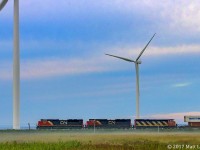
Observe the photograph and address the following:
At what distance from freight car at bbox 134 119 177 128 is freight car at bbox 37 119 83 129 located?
17.3 metres

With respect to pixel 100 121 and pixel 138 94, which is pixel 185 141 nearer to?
pixel 138 94

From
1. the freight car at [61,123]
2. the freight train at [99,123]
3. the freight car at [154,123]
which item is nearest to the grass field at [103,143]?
the freight car at [154,123]

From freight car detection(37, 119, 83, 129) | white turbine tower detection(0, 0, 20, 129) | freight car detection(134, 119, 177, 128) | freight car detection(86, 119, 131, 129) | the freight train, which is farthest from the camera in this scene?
freight car detection(86, 119, 131, 129)

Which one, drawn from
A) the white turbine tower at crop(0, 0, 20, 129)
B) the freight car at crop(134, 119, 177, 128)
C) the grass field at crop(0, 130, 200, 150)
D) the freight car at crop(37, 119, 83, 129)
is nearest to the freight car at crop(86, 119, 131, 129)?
the freight car at crop(37, 119, 83, 129)

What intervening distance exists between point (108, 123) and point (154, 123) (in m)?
13.3

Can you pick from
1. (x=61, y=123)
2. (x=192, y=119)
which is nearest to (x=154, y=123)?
(x=192, y=119)

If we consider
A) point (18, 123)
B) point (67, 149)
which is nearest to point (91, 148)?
point (67, 149)

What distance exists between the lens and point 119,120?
131250 mm

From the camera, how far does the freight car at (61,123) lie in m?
125

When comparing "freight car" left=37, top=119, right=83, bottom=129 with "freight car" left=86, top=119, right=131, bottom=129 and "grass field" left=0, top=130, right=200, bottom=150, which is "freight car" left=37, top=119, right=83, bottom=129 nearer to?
"freight car" left=86, top=119, right=131, bottom=129

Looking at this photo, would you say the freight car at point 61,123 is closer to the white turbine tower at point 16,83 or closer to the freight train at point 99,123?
the freight train at point 99,123

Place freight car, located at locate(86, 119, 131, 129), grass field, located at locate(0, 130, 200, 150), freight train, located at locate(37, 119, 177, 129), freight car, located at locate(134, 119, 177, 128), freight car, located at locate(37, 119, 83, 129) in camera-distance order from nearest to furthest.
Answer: grass field, located at locate(0, 130, 200, 150), freight car, located at locate(134, 119, 177, 128), freight train, located at locate(37, 119, 177, 129), freight car, located at locate(37, 119, 83, 129), freight car, located at locate(86, 119, 131, 129)

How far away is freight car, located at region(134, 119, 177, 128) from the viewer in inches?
4625

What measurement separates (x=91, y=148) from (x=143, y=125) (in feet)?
238
